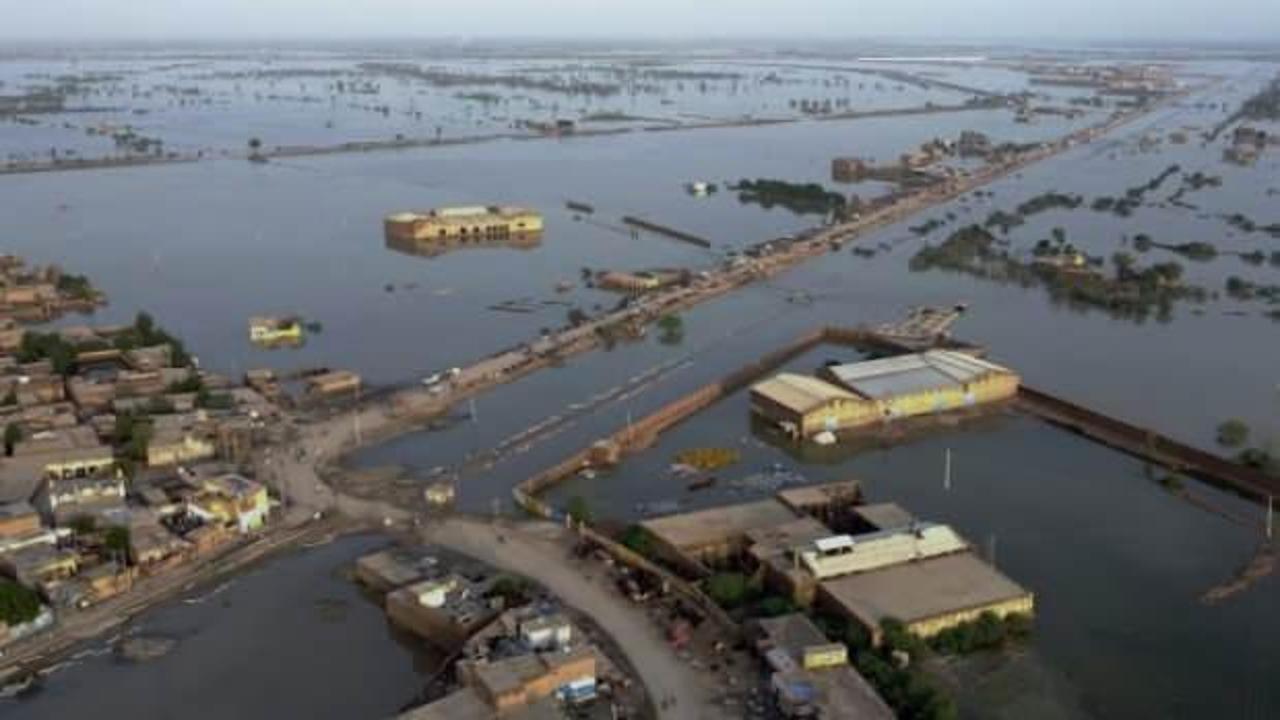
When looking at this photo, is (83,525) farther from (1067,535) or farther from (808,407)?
(1067,535)

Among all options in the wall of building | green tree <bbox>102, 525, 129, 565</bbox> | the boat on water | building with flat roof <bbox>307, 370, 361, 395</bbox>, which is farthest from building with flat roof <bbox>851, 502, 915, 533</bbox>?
building with flat roof <bbox>307, 370, 361, 395</bbox>

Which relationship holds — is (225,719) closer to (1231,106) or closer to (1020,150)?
(1020,150)

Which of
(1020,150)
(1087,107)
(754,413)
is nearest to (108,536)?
(754,413)

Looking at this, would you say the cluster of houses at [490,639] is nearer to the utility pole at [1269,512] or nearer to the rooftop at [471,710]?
the rooftop at [471,710]

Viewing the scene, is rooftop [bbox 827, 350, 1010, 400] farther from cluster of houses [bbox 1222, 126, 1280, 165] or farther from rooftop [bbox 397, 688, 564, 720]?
cluster of houses [bbox 1222, 126, 1280, 165]

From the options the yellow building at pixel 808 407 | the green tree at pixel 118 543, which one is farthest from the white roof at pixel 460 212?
the green tree at pixel 118 543

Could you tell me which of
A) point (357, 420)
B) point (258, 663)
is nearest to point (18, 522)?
point (258, 663)
